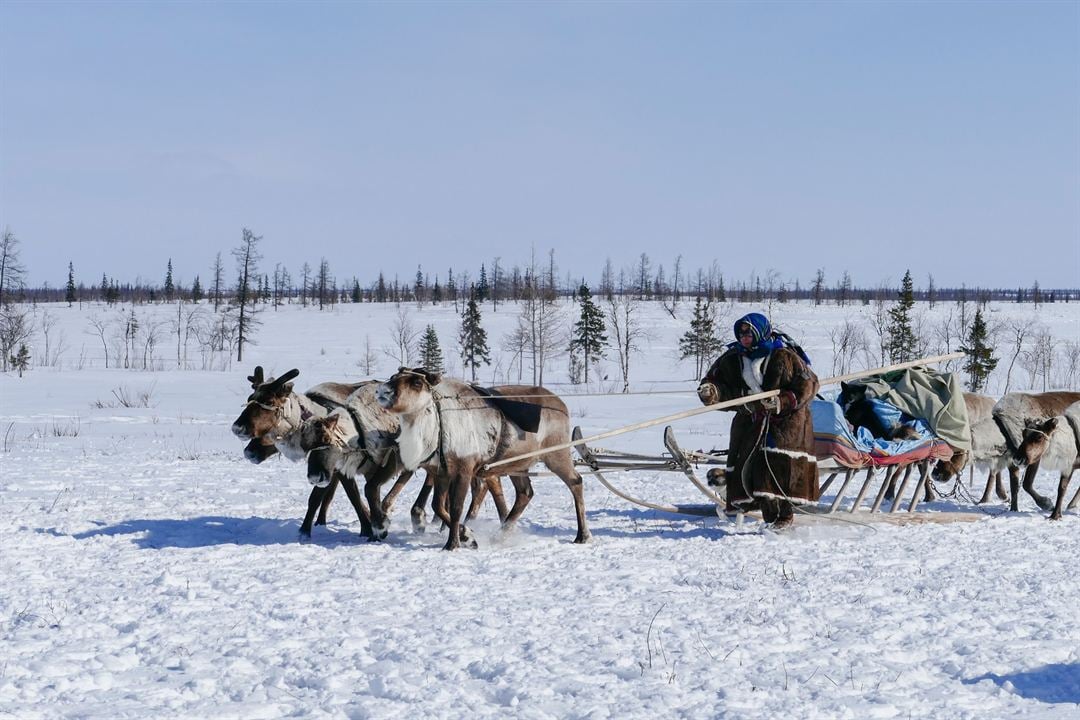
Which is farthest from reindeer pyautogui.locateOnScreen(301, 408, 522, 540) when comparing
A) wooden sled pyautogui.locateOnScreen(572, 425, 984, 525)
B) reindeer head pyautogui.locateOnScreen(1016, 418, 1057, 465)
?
reindeer head pyautogui.locateOnScreen(1016, 418, 1057, 465)

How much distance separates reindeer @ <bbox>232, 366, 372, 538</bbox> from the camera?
876cm

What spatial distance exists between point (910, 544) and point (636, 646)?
13.8 feet

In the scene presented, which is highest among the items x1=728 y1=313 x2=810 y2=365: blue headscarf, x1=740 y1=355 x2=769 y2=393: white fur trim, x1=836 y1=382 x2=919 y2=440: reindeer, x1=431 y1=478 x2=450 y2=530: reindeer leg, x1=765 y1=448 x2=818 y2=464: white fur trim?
x1=728 y1=313 x2=810 y2=365: blue headscarf

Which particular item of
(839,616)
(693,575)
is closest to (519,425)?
(693,575)

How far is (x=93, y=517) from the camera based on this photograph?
9773 millimetres

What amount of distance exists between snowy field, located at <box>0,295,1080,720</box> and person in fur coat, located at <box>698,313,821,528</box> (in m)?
0.38

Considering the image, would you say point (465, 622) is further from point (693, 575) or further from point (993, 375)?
point (993, 375)

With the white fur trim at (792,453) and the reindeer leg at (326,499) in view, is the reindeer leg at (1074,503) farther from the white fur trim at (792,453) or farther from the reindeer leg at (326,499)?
the reindeer leg at (326,499)

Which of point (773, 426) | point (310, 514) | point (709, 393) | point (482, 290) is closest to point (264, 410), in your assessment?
point (310, 514)

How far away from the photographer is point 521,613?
6402 mm

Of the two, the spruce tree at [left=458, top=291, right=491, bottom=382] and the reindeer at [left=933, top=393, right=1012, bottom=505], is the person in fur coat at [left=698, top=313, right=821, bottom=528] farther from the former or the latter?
the spruce tree at [left=458, top=291, right=491, bottom=382]

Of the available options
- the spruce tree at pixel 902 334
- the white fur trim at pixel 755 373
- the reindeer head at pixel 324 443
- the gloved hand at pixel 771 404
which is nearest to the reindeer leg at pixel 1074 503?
the gloved hand at pixel 771 404

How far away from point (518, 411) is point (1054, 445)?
6.12 m

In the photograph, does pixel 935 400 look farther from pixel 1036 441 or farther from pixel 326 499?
pixel 326 499
